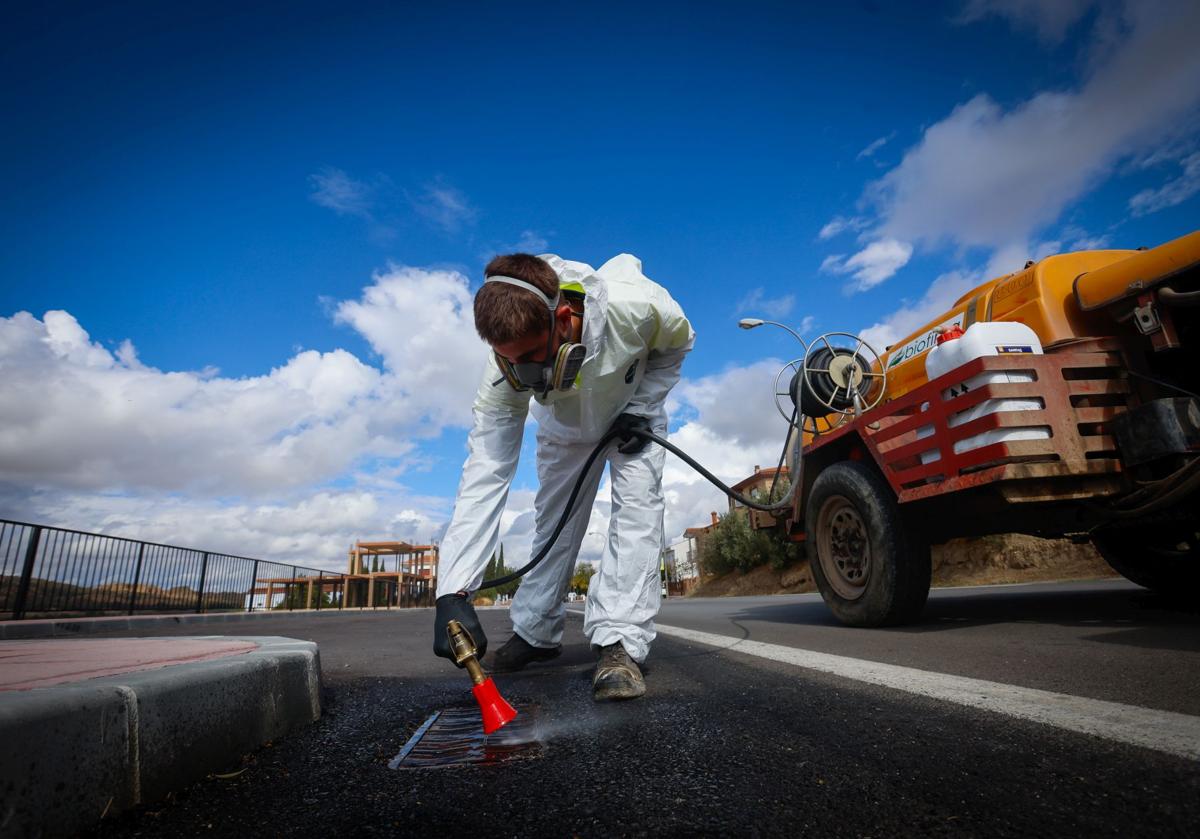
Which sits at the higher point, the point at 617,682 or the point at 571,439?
the point at 571,439

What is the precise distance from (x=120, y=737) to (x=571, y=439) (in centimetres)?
205

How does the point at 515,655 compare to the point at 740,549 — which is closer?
the point at 515,655

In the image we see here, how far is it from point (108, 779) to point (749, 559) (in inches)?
1007

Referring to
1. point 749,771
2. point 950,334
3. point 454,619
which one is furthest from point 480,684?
point 950,334

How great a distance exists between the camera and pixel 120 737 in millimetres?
1120

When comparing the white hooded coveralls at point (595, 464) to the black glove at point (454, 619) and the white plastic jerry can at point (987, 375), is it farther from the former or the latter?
the white plastic jerry can at point (987, 375)

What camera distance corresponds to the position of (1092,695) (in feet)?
5.65

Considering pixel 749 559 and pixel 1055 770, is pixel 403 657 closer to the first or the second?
pixel 1055 770

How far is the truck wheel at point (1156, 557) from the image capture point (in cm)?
397

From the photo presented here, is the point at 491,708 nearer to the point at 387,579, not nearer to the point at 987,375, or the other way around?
the point at 987,375

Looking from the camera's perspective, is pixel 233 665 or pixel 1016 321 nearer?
pixel 233 665

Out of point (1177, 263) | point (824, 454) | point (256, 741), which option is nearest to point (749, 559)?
point (824, 454)

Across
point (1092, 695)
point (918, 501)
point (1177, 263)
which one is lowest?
point (1092, 695)

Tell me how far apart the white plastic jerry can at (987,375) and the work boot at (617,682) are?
80.6 inches
